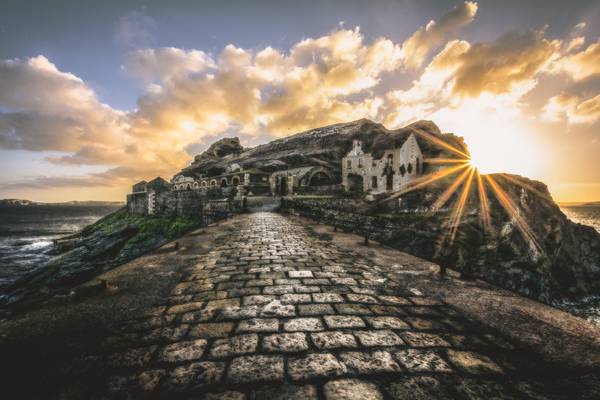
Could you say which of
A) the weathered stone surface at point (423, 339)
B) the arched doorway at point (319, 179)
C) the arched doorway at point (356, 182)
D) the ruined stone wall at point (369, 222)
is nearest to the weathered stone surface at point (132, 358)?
the weathered stone surface at point (423, 339)

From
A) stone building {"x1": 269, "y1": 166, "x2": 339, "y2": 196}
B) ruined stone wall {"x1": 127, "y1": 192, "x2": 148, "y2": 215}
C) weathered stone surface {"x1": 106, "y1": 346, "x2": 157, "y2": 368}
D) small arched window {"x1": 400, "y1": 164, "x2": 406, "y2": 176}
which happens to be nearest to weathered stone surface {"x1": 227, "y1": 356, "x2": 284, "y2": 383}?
weathered stone surface {"x1": 106, "y1": 346, "x2": 157, "y2": 368}

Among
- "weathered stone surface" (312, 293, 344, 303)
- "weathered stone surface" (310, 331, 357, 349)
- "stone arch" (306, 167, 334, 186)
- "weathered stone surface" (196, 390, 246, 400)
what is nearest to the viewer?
"weathered stone surface" (196, 390, 246, 400)

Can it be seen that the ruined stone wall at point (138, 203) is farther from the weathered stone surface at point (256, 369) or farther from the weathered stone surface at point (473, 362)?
the weathered stone surface at point (473, 362)

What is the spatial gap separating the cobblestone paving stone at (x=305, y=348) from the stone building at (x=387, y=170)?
99.6 feet

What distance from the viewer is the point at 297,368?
5.62 ft

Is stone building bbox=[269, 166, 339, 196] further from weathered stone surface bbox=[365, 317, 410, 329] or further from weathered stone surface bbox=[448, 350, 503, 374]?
weathered stone surface bbox=[448, 350, 503, 374]

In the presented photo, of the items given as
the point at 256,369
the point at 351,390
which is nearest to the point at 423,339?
the point at 351,390

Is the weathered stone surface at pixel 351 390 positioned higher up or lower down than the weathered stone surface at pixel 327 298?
higher up

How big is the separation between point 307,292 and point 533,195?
31973mm

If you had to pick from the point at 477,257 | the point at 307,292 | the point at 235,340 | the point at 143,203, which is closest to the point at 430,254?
the point at 477,257

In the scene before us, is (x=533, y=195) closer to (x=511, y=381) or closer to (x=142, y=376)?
(x=511, y=381)

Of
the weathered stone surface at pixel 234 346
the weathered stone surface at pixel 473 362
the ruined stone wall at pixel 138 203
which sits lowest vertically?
the weathered stone surface at pixel 473 362

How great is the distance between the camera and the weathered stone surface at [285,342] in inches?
76.9

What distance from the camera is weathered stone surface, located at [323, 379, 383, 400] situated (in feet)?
4.85
